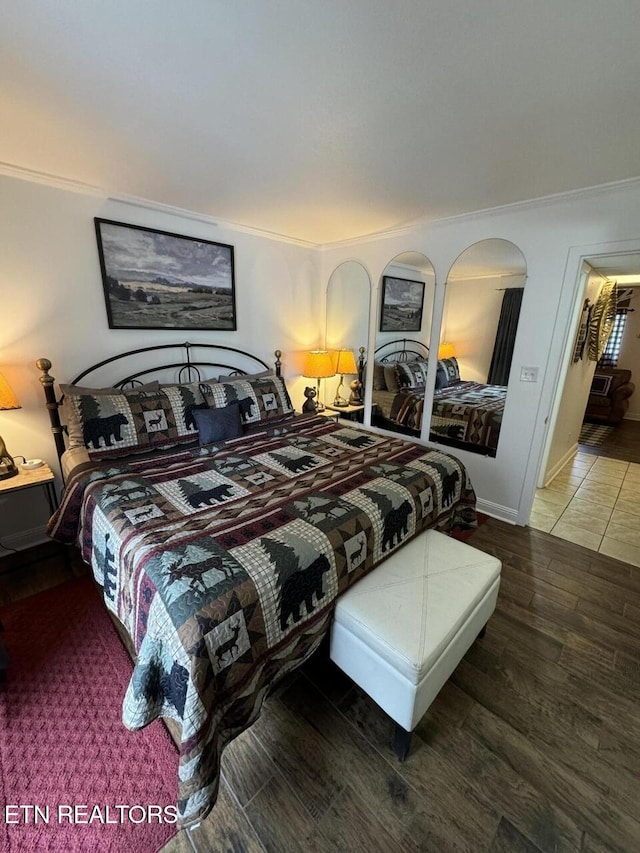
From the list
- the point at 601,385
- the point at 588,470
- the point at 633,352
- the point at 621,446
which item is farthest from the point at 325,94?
the point at 633,352

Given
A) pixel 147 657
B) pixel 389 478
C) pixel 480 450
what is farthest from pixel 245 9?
pixel 480 450

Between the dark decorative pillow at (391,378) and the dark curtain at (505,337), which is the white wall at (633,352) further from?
the dark decorative pillow at (391,378)

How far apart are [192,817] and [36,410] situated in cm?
243

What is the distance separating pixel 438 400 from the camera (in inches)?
126

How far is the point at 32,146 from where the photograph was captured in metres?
1.82

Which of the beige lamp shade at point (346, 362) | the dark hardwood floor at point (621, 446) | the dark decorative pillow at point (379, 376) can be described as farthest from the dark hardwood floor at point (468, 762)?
the dark hardwood floor at point (621, 446)

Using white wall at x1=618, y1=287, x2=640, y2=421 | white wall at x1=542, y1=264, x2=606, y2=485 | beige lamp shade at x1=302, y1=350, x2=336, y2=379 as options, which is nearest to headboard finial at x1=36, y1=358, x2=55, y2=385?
beige lamp shade at x1=302, y1=350, x2=336, y2=379

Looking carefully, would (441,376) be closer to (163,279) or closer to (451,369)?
(451,369)

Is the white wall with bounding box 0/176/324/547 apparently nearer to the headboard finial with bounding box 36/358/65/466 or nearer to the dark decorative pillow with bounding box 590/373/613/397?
the headboard finial with bounding box 36/358/65/466

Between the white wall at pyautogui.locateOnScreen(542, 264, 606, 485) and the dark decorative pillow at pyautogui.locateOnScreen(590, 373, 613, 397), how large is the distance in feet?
5.59

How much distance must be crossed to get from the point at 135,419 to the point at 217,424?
20.7 inches

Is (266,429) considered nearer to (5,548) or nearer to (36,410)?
(36,410)

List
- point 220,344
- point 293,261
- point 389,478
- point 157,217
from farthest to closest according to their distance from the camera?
point 293,261, point 220,344, point 157,217, point 389,478

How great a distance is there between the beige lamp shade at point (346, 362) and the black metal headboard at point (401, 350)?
28cm
